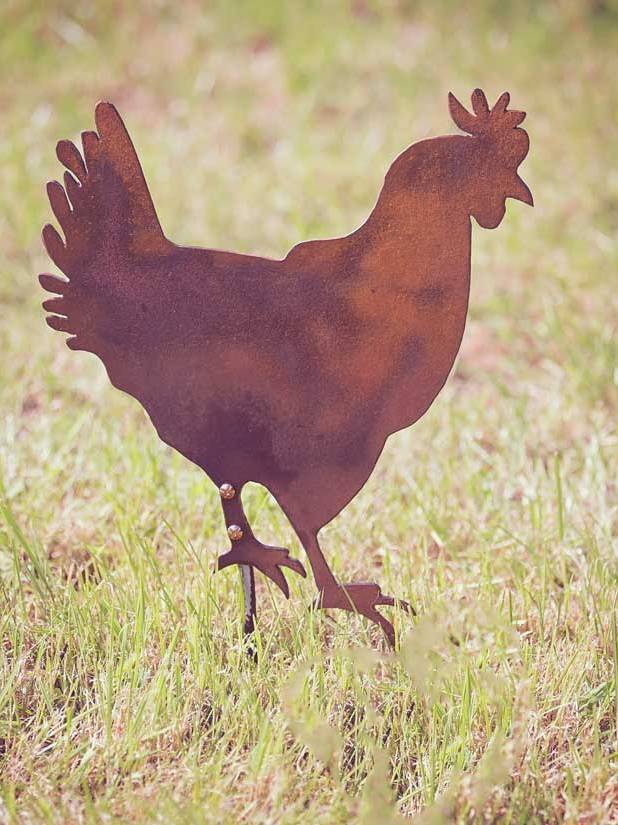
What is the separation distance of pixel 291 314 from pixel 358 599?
427mm

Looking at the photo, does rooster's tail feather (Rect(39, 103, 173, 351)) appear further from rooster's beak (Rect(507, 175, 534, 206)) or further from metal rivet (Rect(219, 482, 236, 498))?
rooster's beak (Rect(507, 175, 534, 206))

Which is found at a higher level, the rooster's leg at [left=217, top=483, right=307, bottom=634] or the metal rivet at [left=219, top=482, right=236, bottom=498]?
the metal rivet at [left=219, top=482, right=236, bottom=498]

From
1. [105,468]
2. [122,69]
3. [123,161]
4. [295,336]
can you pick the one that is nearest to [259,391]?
[295,336]

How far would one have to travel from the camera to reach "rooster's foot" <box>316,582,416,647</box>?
4.79 feet

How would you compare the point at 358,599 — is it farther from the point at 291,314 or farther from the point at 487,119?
the point at 487,119

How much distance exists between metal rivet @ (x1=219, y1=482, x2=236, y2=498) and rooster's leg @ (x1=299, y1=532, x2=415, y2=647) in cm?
12

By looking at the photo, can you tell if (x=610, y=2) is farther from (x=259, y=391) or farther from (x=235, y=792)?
(x=235, y=792)

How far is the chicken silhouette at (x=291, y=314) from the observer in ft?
4.57

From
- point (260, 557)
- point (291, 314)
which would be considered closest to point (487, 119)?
point (291, 314)

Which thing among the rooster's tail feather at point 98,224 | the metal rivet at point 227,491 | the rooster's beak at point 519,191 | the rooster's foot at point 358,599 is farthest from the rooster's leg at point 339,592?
the rooster's beak at point 519,191

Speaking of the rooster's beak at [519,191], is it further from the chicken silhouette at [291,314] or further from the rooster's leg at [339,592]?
the rooster's leg at [339,592]

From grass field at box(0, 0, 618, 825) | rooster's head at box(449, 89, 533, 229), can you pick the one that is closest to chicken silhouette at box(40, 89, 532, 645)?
rooster's head at box(449, 89, 533, 229)

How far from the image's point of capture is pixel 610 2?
15.3 feet

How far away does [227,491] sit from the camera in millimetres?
1433
